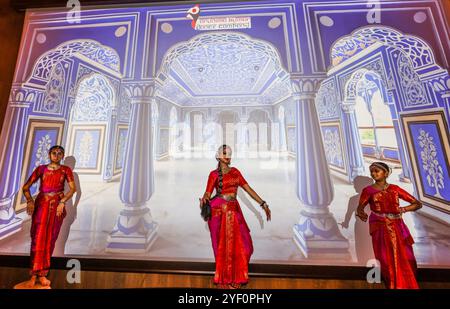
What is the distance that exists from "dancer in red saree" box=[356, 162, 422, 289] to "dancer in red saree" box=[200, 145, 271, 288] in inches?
34.0

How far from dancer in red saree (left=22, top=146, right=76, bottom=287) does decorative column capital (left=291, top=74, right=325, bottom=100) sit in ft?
7.53

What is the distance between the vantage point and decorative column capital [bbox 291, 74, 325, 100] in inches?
66.2

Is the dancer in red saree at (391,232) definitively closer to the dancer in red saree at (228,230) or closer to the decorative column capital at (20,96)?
the dancer in red saree at (228,230)

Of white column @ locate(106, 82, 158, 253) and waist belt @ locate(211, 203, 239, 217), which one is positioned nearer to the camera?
waist belt @ locate(211, 203, 239, 217)

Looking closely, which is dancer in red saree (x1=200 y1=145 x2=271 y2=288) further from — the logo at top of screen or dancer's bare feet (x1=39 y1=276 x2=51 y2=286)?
the logo at top of screen

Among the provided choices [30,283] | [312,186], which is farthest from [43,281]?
[312,186]

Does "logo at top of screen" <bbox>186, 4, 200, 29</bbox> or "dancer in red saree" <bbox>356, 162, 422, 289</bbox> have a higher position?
"logo at top of screen" <bbox>186, 4, 200, 29</bbox>

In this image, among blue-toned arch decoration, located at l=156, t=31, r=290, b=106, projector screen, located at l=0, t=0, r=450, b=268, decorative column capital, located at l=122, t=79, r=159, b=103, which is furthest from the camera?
blue-toned arch decoration, located at l=156, t=31, r=290, b=106

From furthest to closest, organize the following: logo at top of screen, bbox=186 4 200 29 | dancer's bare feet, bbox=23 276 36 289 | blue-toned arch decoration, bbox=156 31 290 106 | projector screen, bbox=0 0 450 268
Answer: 1. blue-toned arch decoration, bbox=156 31 290 106
2. logo at top of screen, bbox=186 4 200 29
3. projector screen, bbox=0 0 450 268
4. dancer's bare feet, bbox=23 276 36 289

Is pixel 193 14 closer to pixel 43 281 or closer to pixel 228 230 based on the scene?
pixel 228 230

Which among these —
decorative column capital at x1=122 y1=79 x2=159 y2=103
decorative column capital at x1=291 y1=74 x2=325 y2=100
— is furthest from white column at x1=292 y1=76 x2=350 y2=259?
decorative column capital at x1=122 y1=79 x2=159 y2=103

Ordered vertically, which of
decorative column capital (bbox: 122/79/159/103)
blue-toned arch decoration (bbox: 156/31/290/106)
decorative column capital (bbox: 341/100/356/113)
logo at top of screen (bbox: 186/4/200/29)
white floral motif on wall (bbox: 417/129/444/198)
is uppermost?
logo at top of screen (bbox: 186/4/200/29)

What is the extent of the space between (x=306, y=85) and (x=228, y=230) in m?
1.54
